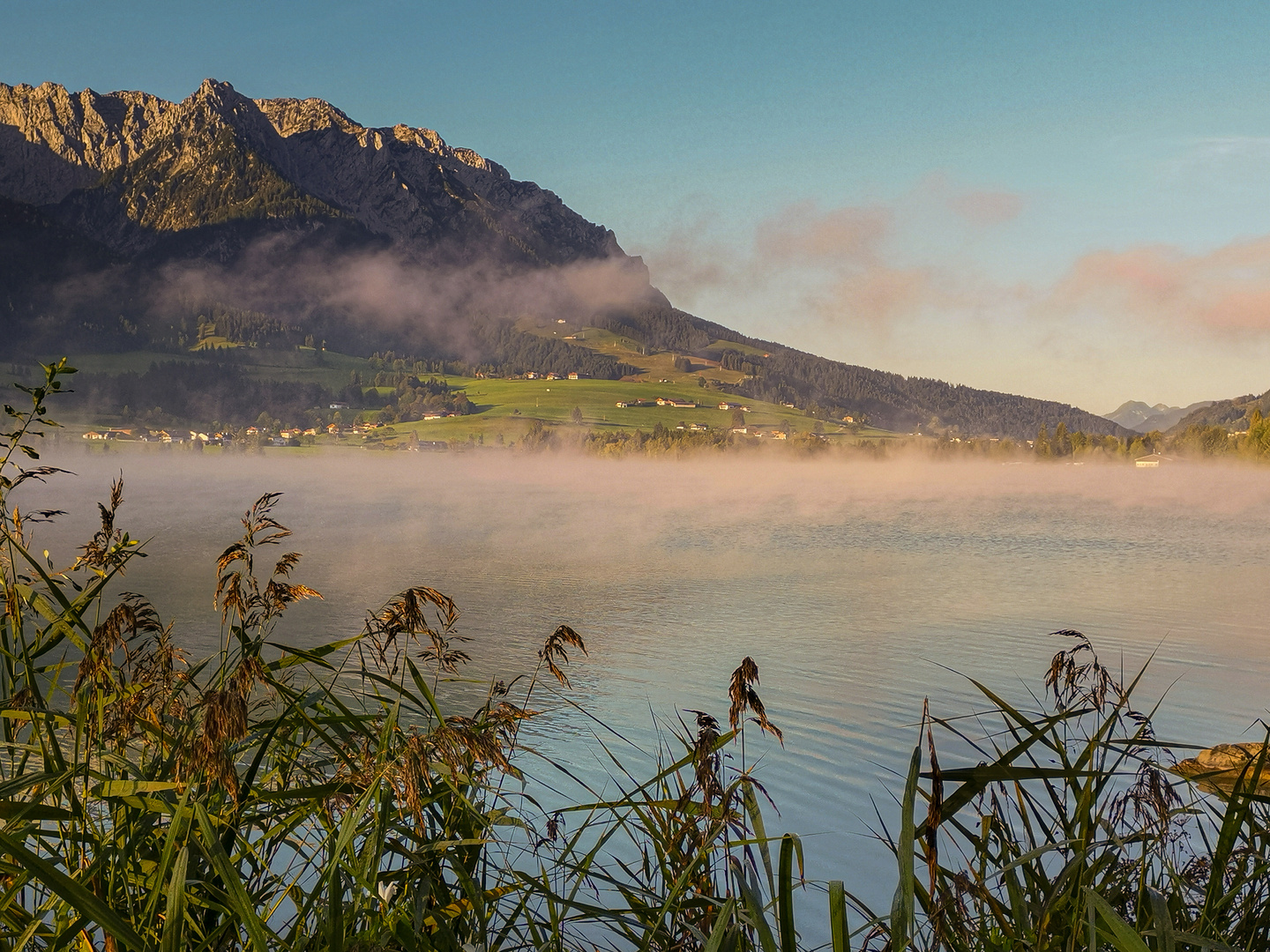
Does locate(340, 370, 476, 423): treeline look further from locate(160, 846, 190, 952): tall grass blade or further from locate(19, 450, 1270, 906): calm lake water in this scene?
locate(160, 846, 190, 952): tall grass blade

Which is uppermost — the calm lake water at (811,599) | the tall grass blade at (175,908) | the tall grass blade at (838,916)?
the tall grass blade at (838,916)

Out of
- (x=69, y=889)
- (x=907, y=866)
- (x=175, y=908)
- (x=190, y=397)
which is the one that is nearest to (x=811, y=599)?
(x=907, y=866)

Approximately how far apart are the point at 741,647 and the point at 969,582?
1244cm

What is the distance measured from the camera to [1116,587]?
86.8 ft

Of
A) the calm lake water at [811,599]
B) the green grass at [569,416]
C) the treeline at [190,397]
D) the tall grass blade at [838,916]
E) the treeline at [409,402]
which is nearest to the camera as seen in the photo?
the tall grass blade at [838,916]

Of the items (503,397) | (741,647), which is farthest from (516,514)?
(503,397)

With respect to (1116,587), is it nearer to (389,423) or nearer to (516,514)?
(516,514)

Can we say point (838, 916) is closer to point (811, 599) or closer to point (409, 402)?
point (811, 599)

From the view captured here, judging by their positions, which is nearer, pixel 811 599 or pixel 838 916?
pixel 838 916

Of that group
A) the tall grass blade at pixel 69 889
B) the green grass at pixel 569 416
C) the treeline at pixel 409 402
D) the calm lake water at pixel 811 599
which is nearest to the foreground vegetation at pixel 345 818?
the tall grass blade at pixel 69 889

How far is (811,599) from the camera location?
81.3ft

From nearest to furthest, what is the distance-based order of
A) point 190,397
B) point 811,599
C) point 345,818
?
point 345,818 → point 811,599 → point 190,397

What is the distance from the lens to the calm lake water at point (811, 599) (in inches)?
488

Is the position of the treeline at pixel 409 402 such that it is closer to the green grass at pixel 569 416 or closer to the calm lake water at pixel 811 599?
the green grass at pixel 569 416
